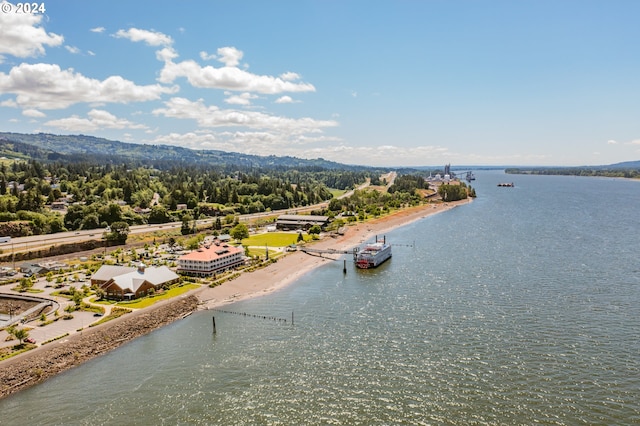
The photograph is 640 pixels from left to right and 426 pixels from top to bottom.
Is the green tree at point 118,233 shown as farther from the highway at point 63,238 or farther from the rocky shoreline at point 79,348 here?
the rocky shoreline at point 79,348

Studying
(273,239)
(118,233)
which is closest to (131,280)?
(118,233)

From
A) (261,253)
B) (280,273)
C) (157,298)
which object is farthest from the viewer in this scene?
(261,253)

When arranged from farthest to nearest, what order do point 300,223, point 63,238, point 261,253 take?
point 300,223 < point 63,238 < point 261,253

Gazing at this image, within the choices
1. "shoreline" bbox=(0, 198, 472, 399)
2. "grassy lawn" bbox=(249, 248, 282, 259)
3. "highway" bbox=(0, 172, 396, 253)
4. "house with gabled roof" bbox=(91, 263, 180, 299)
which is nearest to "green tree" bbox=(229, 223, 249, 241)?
"grassy lawn" bbox=(249, 248, 282, 259)

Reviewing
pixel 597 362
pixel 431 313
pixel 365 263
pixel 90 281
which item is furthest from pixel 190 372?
pixel 365 263

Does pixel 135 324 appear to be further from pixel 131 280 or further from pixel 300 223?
pixel 300 223

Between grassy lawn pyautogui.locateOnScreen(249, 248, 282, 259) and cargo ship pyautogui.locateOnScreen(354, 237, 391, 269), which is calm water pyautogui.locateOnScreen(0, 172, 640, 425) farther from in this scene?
grassy lawn pyautogui.locateOnScreen(249, 248, 282, 259)
